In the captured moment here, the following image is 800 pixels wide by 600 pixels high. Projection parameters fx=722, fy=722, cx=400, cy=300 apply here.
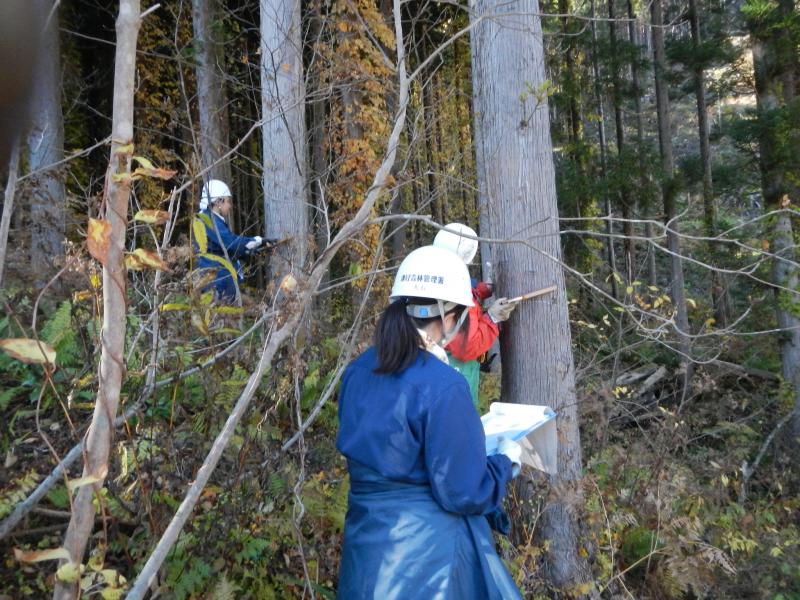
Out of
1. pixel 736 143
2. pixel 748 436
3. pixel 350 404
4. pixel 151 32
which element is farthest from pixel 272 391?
pixel 151 32

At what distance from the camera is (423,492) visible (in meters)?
2.76

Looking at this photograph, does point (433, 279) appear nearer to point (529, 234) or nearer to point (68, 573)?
point (68, 573)

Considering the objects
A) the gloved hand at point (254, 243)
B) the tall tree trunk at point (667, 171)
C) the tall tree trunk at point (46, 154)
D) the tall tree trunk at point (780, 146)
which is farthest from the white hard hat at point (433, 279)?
the tall tree trunk at point (667, 171)

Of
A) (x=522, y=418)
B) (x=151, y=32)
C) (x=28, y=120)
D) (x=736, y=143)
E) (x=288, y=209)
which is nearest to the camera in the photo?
(x=28, y=120)

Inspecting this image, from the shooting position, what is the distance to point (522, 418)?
11.7 ft

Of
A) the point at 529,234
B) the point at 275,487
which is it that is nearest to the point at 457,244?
the point at 529,234

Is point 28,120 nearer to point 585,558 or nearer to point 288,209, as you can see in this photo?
point 585,558

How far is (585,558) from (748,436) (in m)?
7.11

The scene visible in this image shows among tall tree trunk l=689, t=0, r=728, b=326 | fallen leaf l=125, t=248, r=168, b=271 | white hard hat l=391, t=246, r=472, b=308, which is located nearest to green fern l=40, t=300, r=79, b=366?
white hard hat l=391, t=246, r=472, b=308

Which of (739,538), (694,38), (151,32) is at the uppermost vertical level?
(151,32)

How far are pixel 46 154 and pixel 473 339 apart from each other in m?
5.23

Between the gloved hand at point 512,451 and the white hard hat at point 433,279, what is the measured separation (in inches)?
25.0

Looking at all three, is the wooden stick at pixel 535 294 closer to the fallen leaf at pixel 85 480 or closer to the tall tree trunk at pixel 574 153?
the fallen leaf at pixel 85 480

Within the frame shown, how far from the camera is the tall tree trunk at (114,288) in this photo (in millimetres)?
2088
